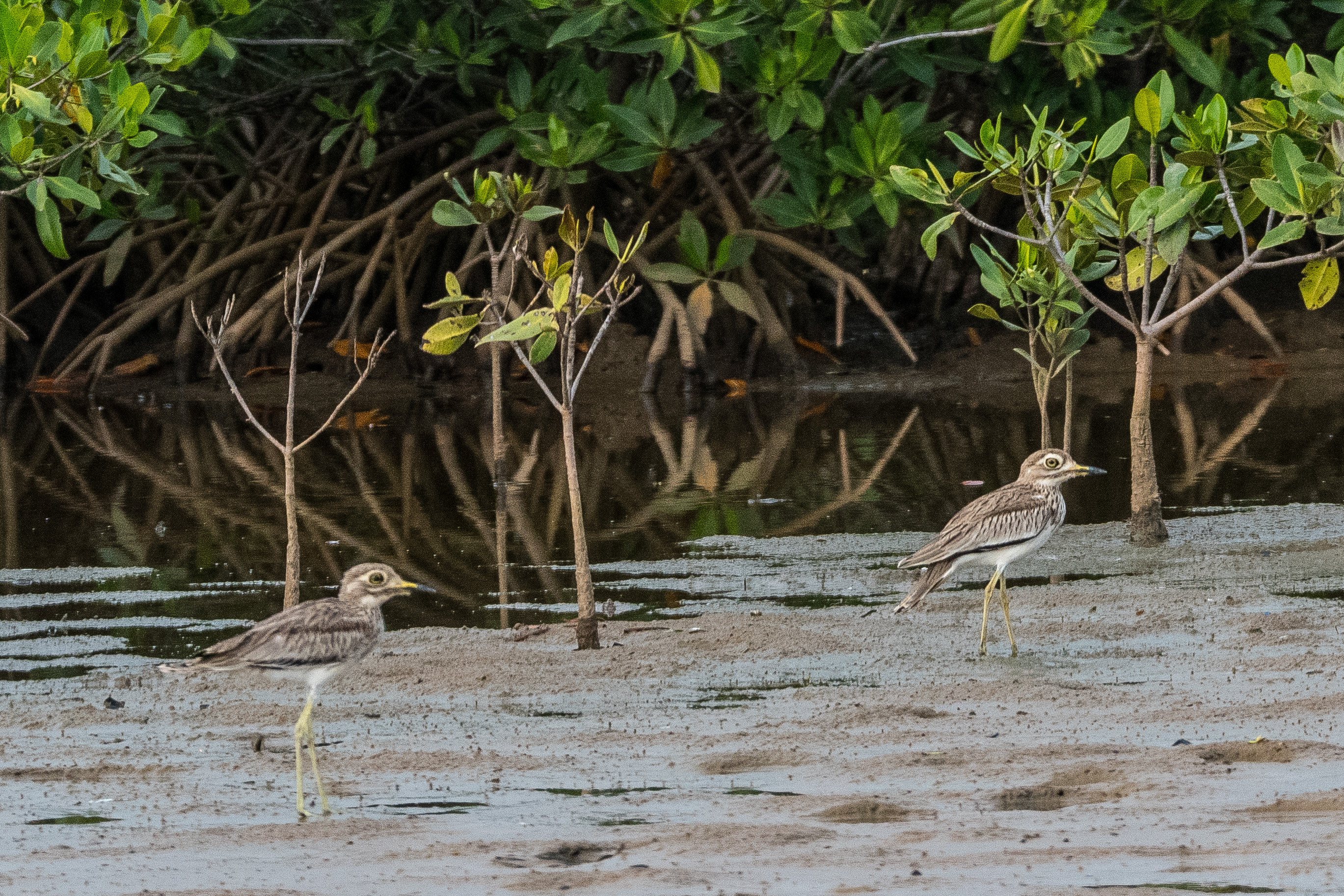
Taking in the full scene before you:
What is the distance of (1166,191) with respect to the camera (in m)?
7.38

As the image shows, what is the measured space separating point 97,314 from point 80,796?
1388 centimetres

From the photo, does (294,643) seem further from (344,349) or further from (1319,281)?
(344,349)

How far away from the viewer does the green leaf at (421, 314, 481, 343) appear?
670 cm

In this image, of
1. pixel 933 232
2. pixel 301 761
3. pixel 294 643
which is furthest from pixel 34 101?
pixel 301 761

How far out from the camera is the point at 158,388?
16047mm

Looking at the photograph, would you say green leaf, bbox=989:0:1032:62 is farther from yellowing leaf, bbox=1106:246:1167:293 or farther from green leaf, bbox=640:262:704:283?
green leaf, bbox=640:262:704:283

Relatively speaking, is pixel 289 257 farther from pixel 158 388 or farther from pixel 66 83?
pixel 66 83

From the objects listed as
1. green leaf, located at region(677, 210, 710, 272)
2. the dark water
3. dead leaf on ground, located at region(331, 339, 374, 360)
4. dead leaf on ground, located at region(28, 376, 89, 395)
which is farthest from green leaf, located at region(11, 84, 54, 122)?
dead leaf on ground, located at region(28, 376, 89, 395)

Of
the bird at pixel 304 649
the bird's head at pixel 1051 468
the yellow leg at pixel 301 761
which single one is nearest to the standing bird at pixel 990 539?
the bird's head at pixel 1051 468

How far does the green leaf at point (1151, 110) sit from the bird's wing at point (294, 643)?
4348mm

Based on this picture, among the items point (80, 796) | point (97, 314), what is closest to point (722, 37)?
point (80, 796)

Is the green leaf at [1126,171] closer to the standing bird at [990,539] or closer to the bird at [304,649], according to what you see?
the standing bird at [990,539]

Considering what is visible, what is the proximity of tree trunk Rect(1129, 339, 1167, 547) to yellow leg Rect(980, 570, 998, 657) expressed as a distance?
1705 millimetres

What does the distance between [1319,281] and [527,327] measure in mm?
3544
